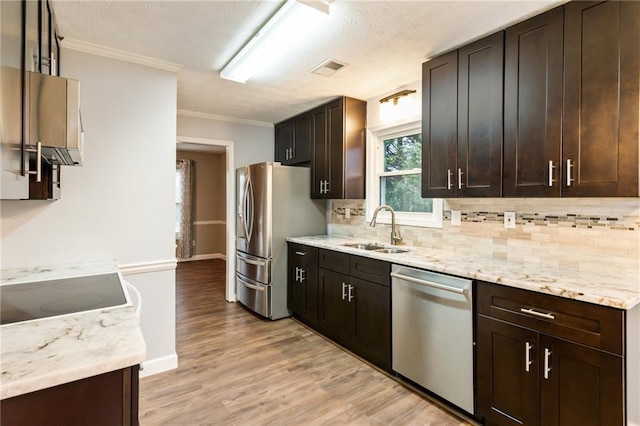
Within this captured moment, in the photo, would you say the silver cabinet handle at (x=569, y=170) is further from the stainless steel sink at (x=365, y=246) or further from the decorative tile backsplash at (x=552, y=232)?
the stainless steel sink at (x=365, y=246)

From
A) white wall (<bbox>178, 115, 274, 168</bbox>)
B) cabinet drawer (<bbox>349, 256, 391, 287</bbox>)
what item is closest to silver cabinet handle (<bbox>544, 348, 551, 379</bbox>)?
cabinet drawer (<bbox>349, 256, 391, 287</bbox>)

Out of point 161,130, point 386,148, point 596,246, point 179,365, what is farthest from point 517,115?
point 179,365

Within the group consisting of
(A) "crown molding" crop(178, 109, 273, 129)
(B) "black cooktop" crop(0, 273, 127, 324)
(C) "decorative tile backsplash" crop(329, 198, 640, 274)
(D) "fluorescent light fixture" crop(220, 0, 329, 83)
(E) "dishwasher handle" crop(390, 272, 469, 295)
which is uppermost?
(A) "crown molding" crop(178, 109, 273, 129)

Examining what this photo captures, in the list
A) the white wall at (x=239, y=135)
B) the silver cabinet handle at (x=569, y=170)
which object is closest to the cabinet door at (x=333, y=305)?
the silver cabinet handle at (x=569, y=170)

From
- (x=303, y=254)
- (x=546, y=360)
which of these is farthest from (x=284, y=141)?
(x=546, y=360)

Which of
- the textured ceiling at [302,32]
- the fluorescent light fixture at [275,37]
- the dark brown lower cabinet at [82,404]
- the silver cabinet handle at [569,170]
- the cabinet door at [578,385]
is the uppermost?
the textured ceiling at [302,32]

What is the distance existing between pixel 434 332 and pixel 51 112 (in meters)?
2.26

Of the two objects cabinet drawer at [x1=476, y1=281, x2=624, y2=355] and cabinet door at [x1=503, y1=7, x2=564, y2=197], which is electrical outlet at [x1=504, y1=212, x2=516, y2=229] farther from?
cabinet drawer at [x1=476, y1=281, x2=624, y2=355]

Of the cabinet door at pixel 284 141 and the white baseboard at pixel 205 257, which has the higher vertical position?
the cabinet door at pixel 284 141

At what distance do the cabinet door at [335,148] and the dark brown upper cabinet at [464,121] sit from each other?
1.04 m

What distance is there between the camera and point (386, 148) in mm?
3439

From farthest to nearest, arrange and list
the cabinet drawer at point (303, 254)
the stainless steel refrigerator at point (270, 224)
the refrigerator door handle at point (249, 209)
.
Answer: the refrigerator door handle at point (249, 209)
the stainless steel refrigerator at point (270, 224)
the cabinet drawer at point (303, 254)

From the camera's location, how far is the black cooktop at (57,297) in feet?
4.14

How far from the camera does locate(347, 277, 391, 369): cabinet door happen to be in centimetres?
250
